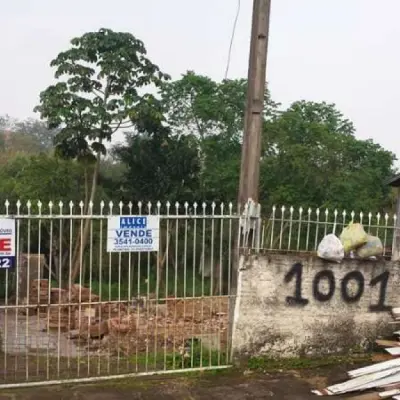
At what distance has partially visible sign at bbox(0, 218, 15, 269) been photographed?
5.59 m

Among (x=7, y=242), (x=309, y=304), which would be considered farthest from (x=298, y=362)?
(x=7, y=242)

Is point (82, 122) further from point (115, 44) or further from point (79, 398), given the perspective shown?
point (79, 398)

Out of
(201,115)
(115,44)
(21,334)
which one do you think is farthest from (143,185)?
(21,334)

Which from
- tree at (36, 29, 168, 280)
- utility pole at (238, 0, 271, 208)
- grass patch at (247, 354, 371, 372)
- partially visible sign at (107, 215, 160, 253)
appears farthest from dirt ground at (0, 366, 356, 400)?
tree at (36, 29, 168, 280)

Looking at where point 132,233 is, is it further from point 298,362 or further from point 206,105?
point 206,105

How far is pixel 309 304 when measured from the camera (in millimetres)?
6730

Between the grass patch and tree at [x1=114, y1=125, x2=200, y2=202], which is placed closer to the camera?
the grass patch

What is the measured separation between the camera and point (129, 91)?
1750 cm

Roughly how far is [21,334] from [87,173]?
932 centimetres

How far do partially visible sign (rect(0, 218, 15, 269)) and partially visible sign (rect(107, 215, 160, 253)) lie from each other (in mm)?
969

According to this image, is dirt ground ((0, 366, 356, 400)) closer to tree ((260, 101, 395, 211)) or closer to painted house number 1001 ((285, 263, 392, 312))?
painted house number 1001 ((285, 263, 392, 312))

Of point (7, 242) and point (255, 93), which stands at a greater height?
point (255, 93)

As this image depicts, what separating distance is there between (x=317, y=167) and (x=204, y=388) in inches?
573

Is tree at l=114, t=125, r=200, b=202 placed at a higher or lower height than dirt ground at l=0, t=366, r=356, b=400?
higher
